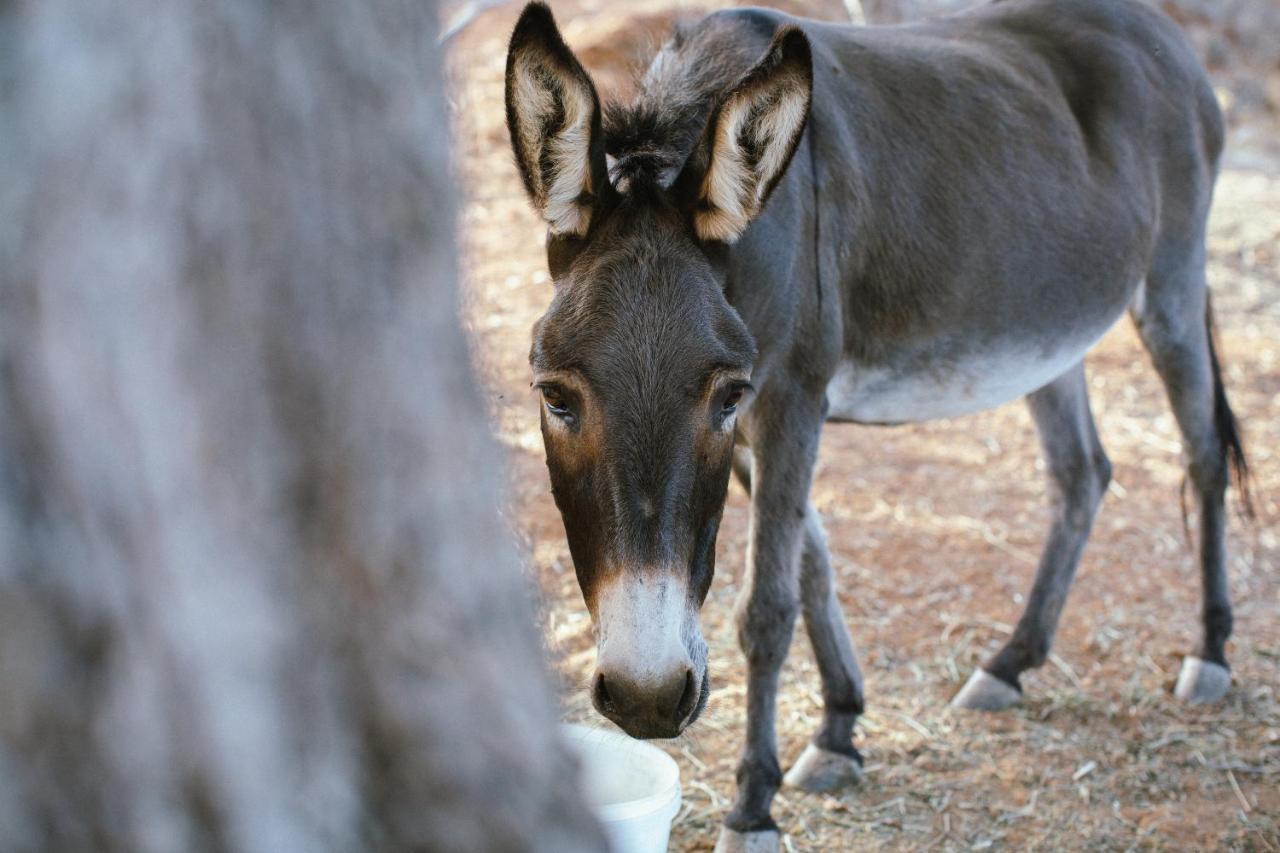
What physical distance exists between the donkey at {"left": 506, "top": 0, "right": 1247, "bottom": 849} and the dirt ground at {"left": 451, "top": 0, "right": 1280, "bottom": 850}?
0.62 ft

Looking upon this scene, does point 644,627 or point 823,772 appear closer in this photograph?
point 644,627

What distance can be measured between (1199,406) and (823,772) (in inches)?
76.9

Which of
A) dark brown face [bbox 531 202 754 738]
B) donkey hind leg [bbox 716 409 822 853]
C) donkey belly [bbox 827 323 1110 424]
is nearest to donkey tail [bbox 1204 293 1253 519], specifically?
donkey belly [bbox 827 323 1110 424]

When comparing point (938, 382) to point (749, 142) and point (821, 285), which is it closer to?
point (821, 285)

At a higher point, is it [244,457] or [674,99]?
[244,457]

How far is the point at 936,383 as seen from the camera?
3311mm

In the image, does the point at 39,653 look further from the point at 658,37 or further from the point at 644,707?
the point at 658,37

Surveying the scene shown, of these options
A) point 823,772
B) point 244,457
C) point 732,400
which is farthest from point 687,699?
point 823,772

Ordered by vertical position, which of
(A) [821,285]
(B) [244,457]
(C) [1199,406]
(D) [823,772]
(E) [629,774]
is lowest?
(D) [823,772]

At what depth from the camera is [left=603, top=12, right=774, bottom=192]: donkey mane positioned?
251 cm

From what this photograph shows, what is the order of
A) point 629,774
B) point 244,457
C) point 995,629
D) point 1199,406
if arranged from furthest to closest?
1. point 995,629
2. point 1199,406
3. point 629,774
4. point 244,457

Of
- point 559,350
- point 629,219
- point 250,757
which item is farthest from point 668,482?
point 250,757

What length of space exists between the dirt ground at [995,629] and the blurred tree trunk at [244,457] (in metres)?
0.15

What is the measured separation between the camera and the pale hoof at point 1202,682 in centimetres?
386
